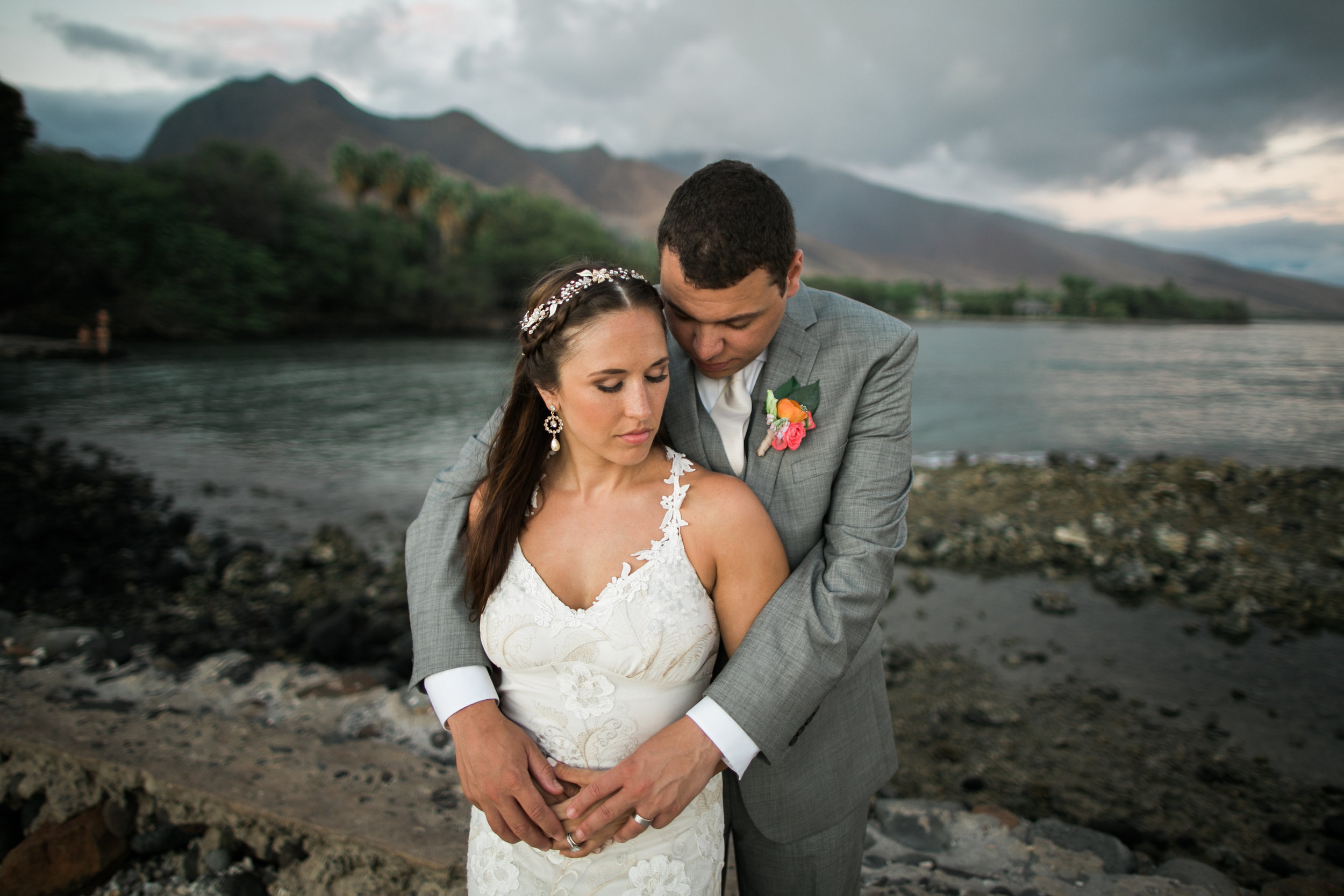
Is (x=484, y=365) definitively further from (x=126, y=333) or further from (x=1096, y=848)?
(x=1096, y=848)

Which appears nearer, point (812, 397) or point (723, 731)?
point (723, 731)

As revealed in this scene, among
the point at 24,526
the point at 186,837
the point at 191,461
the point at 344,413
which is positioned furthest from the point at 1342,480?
the point at 344,413

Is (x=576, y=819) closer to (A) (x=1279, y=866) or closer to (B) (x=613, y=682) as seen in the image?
(B) (x=613, y=682)

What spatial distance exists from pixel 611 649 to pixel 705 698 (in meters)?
0.27

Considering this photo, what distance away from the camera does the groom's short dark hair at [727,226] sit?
199 cm

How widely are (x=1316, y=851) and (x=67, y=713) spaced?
6.03 metres

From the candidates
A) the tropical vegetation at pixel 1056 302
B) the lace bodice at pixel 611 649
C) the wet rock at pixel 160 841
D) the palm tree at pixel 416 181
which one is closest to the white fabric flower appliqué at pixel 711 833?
the lace bodice at pixel 611 649

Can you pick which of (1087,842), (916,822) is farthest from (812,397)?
(1087,842)

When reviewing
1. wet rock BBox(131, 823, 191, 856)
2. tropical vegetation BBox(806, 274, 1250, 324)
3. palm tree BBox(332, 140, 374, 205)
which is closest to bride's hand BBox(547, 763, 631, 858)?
wet rock BBox(131, 823, 191, 856)

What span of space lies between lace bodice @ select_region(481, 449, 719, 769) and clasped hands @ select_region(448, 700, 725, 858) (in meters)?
0.08

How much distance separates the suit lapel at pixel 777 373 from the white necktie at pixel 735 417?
0.02 metres

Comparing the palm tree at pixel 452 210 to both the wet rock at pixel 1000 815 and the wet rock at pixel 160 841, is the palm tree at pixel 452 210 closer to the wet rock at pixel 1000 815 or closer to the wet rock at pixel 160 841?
the wet rock at pixel 160 841

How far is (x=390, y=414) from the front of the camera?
1931 cm

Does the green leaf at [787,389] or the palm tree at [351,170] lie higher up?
the palm tree at [351,170]
